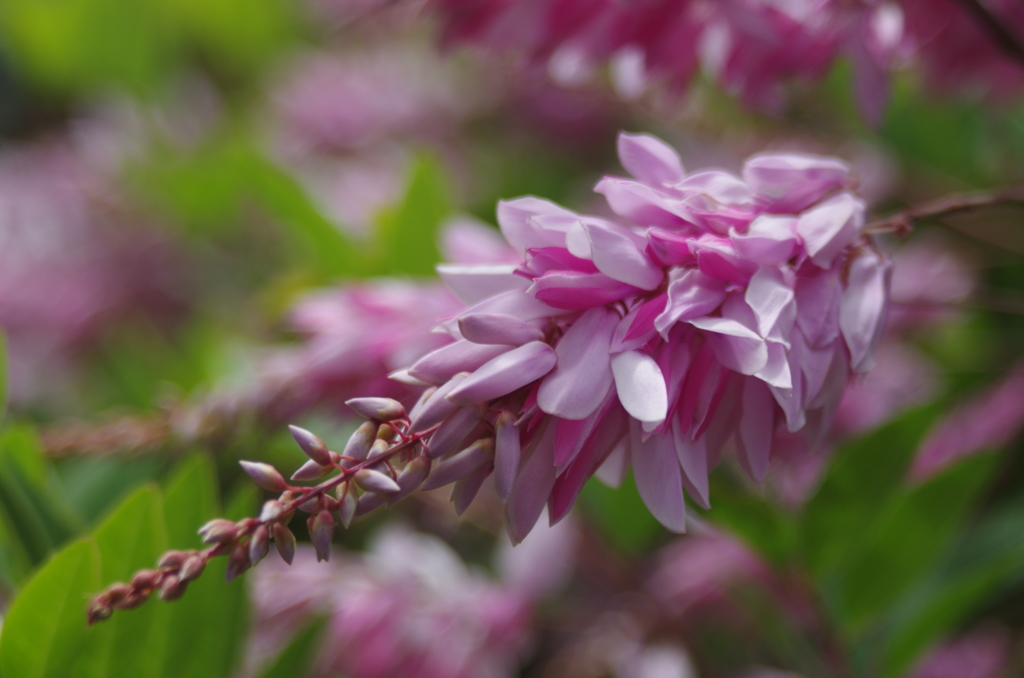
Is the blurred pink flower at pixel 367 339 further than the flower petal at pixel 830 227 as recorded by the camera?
Yes

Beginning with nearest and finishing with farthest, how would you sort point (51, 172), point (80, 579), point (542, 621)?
point (80, 579) → point (542, 621) → point (51, 172)

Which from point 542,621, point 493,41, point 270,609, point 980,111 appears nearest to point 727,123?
point 980,111

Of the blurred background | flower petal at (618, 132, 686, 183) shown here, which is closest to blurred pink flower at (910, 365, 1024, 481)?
the blurred background

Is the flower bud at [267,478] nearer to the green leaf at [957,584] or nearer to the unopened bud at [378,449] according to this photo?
Answer: the unopened bud at [378,449]

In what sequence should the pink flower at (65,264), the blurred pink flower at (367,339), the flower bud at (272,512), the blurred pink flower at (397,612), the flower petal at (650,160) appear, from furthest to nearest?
the pink flower at (65,264)
the blurred pink flower at (397,612)
the blurred pink flower at (367,339)
the flower petal at (650,160)
the flower bud at (272,512)

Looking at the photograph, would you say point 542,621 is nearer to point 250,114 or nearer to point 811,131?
point 811,131

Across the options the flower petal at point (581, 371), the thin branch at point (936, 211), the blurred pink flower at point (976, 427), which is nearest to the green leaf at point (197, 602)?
the flower petal at point (581, 371)

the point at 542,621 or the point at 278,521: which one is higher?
the point at 278,521

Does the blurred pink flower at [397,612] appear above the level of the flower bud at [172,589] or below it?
below
